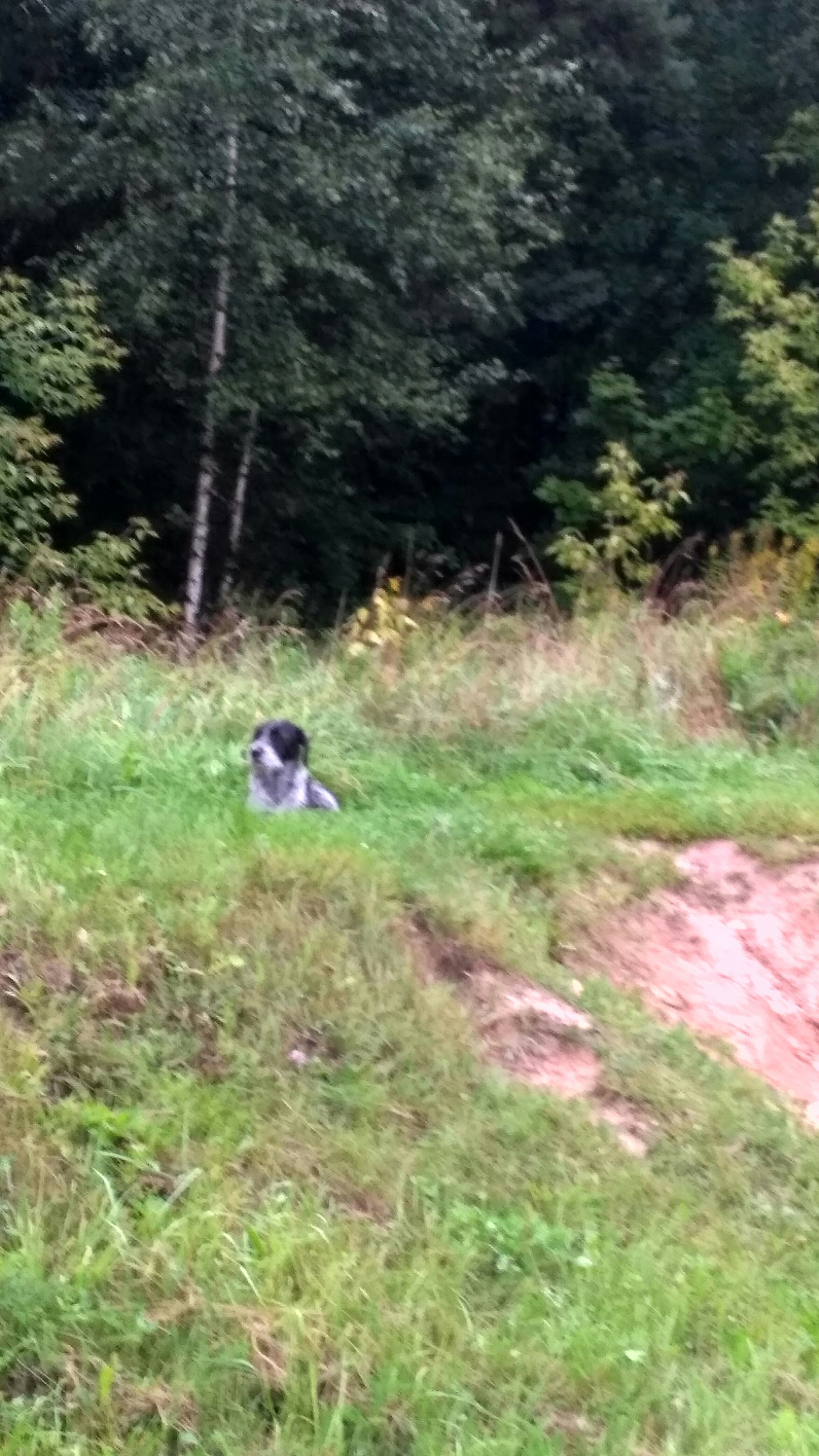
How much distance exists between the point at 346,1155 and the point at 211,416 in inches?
453

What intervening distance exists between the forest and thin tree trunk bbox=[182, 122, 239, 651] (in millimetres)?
43

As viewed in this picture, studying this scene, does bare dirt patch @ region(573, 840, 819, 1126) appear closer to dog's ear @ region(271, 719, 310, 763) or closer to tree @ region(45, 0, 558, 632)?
dog's ear @ region(271, 719, 310, 763)

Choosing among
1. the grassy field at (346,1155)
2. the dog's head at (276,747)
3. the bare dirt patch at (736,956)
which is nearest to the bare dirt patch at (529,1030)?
the grassy field at (346,1155)

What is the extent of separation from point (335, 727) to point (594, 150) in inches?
542

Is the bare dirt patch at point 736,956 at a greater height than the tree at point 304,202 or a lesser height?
lesser

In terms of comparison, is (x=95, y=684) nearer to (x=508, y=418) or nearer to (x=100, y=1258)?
(x=100, y=1258)

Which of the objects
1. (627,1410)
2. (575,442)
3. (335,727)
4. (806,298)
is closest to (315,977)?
(627,1410)

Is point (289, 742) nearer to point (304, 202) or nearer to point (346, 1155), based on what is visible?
point (346, 1155)

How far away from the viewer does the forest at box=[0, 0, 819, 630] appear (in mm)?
13391

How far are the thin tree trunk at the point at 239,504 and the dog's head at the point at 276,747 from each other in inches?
352

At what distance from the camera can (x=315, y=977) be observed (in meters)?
5.22

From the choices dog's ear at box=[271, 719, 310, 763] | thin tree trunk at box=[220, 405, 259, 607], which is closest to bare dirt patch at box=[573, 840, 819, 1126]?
dog's ear at box=[271, 719, 310, 763]

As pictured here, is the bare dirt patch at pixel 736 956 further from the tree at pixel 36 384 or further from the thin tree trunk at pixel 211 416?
the tree at pixel 36 384

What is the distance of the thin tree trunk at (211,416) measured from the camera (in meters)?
13.5
